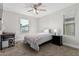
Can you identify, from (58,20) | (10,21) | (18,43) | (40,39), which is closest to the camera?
(10,21)

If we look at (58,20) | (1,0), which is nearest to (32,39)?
(58,20)

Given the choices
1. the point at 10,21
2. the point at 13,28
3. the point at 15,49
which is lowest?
the point at 15,49

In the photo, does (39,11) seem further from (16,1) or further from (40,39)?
(40,39)

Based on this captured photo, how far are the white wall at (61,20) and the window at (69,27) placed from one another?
0.08 m

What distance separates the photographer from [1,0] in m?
1.65

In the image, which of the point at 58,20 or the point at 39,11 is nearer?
the point at 39,11

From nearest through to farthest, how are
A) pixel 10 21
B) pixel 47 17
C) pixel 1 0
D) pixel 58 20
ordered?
1. pixel 1 0
2. pixel 10 21
3. pixel 47 17
4. pixel 58 20

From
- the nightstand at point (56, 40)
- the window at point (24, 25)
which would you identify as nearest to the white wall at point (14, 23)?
the window at point (24, 25)

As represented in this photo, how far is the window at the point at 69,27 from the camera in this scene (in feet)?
6.66

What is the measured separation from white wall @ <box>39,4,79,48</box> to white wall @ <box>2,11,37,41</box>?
256 mm

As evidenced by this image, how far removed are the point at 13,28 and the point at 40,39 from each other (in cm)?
107

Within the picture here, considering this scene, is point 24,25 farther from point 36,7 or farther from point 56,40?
point 56,40

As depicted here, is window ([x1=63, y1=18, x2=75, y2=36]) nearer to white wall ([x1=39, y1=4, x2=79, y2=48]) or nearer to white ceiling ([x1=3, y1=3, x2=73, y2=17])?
white wall ([x1=39, y1=4, x2=79, y2=48])

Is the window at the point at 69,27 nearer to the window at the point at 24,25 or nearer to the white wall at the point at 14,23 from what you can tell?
the white wall at the point at 14,23
